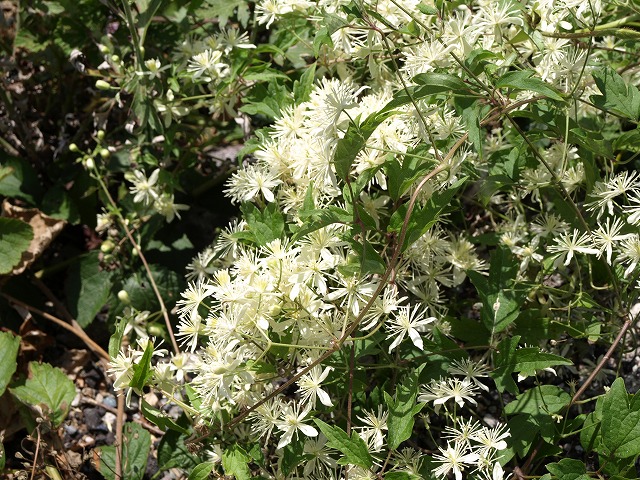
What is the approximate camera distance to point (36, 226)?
2730 millimetres

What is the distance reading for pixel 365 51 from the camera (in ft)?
6.76

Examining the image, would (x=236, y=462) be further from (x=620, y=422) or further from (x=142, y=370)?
(x=620, y=422)

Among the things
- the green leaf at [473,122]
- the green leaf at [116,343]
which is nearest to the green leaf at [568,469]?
the green leaf at [473,122]

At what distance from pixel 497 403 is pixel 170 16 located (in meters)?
1.77

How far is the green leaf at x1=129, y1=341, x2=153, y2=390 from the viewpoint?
67.2 inches

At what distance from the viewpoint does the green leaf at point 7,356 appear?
2297 millimetres

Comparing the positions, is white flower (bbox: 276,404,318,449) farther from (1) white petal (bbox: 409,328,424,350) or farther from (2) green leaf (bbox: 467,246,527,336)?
(2) green leaf (bbox: 467,246,527,336)

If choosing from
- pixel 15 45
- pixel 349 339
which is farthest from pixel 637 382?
pixel 15 45

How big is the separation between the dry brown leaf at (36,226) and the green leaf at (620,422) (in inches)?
77.7

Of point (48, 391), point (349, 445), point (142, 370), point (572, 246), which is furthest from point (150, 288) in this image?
point (572, 246)

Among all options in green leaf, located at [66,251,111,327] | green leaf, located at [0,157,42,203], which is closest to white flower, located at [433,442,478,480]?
green leaf, located at [66,251,111,327]

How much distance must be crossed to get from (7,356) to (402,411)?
4.46 feet

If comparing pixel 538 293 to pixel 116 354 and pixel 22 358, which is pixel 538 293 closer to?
pixel 116 354

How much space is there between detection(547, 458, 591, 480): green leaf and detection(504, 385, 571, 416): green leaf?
0.17 metres
